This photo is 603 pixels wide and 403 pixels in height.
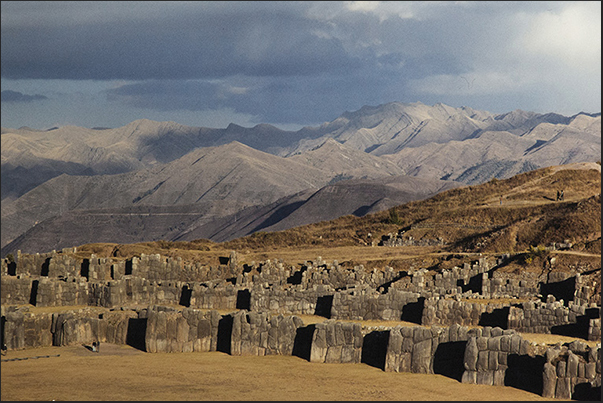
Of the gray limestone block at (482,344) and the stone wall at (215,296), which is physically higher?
the gray limestone block at (482,344)

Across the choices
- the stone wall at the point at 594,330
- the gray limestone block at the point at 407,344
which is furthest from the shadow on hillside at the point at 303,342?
the stone wall at the point at 594,330

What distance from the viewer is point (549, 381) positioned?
26.1 meters

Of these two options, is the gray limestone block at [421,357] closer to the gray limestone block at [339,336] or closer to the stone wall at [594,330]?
the gray limestone block at [339,336]

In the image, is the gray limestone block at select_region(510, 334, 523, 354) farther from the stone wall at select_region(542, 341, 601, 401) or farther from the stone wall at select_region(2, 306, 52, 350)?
the stone wall at select_region(2, 306, 52, 350)

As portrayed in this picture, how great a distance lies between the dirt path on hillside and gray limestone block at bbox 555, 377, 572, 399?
0.72 m

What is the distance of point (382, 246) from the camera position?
86812 millimetres

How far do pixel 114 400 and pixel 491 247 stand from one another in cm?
5345

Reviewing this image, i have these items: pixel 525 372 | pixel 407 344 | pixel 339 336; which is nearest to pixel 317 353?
pixel 339 336

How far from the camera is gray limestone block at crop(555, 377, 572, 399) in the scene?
84.5 feet

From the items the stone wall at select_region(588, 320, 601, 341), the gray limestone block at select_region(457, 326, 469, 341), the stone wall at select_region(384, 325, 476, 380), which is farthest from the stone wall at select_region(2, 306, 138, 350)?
the stone wall at select_region(588, 320, 601, 341)

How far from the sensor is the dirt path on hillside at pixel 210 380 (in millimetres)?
26344

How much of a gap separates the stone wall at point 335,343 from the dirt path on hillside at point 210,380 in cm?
46

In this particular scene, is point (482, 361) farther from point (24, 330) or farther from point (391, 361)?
point (24, 330)

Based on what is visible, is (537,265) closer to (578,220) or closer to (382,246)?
(578,220)
